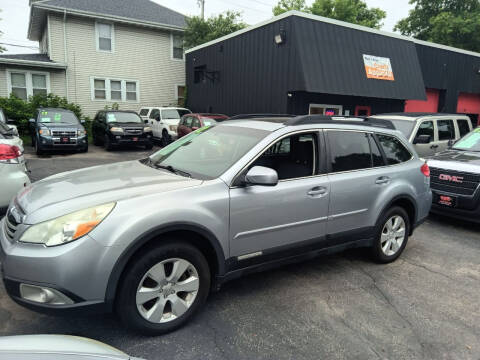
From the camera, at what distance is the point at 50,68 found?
18.2m

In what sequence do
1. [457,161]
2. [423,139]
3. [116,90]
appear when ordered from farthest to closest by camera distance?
1. [116,90]
2. [423,139]
3. [457,161]

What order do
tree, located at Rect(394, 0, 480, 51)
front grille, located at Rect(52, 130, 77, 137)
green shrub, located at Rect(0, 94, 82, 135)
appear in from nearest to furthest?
front grille, located at Rect(52, 130, 77, 137)
green shrub, located at Rect(0, 94, 82, 135)
tree, located at Rect(394, 0, 480, 51)

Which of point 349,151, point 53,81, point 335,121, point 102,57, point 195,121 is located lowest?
point 349,151

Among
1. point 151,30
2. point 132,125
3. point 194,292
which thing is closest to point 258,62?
point 132,125

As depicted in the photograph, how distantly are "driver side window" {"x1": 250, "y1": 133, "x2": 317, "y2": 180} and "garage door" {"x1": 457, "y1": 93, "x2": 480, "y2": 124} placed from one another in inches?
770

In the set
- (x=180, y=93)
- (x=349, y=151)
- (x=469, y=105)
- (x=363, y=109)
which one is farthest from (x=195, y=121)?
(x=469, y=105)

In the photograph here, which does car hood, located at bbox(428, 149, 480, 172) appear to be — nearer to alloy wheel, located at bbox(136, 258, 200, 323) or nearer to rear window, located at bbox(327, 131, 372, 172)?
rear window, located at bbox(327, 131, 372, 172)

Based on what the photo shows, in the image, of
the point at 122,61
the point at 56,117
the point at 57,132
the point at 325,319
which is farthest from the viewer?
the point at 122,61

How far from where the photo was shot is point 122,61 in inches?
793

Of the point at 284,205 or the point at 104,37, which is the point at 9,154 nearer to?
the point at 284,205

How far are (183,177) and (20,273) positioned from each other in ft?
4.51

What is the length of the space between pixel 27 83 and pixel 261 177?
19104 mm

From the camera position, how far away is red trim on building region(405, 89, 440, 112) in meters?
17.2

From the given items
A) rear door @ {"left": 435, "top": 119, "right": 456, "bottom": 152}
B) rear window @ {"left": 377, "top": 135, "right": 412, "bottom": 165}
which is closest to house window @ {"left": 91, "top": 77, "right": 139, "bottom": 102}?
rear door @ {"left": 435, "top": 119, "right": 456, "bottom": 152}
